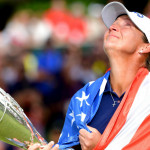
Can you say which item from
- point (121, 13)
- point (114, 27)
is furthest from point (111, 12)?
point (114, 27)

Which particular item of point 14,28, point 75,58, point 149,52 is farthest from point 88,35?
point 149,52

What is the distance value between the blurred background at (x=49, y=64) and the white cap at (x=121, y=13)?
9.90 feet

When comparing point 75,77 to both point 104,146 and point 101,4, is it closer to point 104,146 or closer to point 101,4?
point 104,146

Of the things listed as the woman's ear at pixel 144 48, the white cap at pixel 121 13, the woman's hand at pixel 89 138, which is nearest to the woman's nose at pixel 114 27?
the white cap at pixel 121 13

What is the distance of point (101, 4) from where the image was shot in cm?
1312

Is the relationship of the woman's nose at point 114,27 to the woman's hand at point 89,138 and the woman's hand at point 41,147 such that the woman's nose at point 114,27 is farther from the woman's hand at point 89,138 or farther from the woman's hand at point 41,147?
the woman's hand at point 41,147

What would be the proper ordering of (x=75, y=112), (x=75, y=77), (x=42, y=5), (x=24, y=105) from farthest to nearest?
(x=42, y=5) < (x=75, y=77) < (x=24, y=105) < (x=75, y=112)

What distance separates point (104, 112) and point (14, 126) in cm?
67

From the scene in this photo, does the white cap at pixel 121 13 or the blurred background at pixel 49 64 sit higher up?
the white cap at pixel 121 13

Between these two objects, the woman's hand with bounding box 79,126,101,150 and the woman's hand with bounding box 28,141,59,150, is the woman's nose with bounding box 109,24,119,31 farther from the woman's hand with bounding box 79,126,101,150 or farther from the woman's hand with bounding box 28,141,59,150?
the woman's hand with bounding box 28,141,59,150

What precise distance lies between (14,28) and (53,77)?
4.31 m

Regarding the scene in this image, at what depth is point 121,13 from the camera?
344cm

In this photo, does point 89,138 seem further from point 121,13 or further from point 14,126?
point 121,13

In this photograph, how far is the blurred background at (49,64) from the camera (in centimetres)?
668
